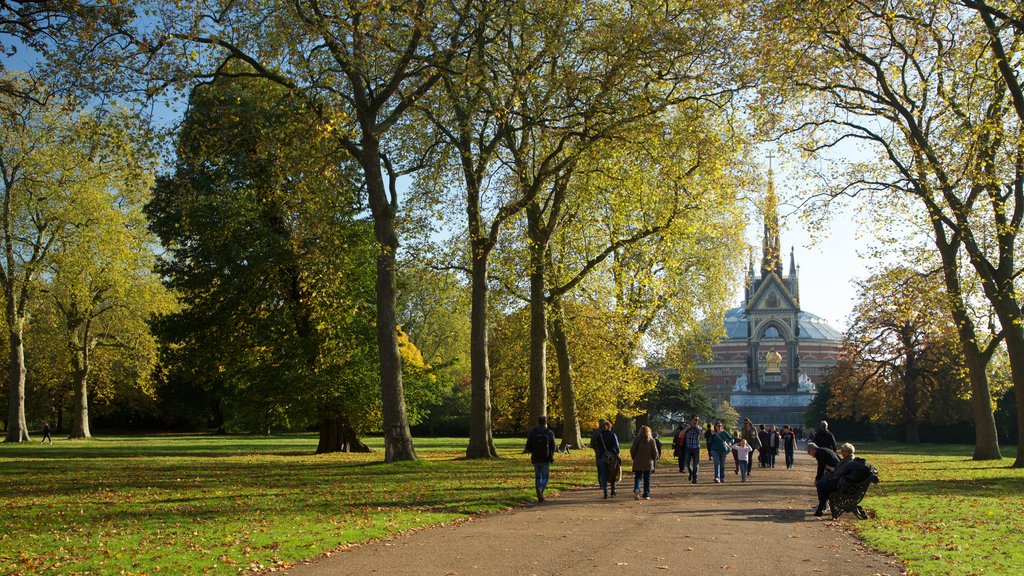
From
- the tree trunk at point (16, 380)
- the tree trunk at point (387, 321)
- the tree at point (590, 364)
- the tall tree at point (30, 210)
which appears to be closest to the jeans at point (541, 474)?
the tree trunk at point (387, 321)

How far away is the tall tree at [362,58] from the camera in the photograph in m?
18.8

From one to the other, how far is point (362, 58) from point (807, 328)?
119122mm

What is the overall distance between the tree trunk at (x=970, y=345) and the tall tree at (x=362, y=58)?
16077 millimetres

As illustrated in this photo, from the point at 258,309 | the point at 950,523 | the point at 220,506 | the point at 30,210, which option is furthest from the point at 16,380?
the point at 950,523

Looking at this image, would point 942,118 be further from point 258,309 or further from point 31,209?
point 31,209

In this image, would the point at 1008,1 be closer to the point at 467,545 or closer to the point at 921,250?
the point at 921,250

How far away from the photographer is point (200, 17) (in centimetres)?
1870

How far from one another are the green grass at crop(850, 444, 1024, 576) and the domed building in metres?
80.5

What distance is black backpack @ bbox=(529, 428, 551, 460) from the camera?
56.4ft

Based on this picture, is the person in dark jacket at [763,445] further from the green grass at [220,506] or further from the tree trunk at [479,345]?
the tree trunk at [479,345]

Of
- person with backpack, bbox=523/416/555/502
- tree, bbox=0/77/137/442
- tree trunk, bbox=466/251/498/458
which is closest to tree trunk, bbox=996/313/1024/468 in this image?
tree trunk, bbox=466/251/498/458

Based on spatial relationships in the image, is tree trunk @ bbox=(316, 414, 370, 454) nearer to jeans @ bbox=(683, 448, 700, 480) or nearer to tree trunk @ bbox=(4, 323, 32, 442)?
jeans @ bbox=(683, 448, 700, 480)

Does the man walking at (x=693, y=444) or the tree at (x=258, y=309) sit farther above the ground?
the tree at (x=258, y=309)

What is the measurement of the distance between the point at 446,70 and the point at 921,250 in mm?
17844
